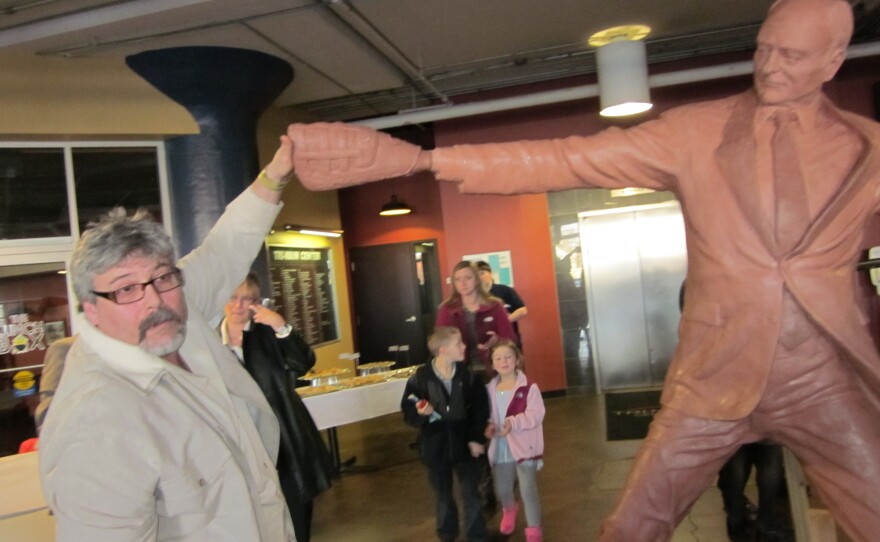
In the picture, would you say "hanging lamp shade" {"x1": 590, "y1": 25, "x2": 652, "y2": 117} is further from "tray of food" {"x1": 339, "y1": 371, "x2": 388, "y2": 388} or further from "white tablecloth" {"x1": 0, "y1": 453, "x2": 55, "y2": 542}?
"white tablecloth" {"x1": 0, "y1": 453, "x2": 55, "y2": 542}

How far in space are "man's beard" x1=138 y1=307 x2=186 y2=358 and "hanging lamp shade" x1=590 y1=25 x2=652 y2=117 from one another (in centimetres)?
482

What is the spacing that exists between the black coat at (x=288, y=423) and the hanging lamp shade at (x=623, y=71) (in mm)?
3540

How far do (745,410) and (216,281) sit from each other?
1.51m

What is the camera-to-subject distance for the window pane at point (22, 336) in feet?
19.1

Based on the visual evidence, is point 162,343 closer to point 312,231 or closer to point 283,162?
point 283,162

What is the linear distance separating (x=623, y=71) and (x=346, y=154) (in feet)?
14.8

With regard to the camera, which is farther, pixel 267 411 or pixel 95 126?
pixel 95 126

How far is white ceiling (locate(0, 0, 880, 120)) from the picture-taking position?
16.4ft

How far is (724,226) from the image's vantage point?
188 centimetres

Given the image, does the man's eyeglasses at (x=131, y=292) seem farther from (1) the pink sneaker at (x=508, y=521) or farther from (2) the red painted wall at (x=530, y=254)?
(2) the red painted wall at (x=530, y=254)

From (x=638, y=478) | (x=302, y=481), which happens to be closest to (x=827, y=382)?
(x=638, y=478)

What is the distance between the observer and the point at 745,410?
6.07 ft

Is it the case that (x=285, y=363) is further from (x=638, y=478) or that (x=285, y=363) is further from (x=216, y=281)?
(x=638, y=478)

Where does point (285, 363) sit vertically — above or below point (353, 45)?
below
